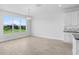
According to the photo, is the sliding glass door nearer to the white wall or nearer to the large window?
the large window

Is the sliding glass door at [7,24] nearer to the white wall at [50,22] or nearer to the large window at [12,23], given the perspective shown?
the large window at [12,23]

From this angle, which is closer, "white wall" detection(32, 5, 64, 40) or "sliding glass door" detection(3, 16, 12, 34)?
"white wall" detection(32, 5, 64, 40)

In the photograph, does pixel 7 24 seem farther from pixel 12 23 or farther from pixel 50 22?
pixel 50 22

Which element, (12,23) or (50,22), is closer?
(50,22)

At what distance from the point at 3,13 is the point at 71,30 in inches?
131

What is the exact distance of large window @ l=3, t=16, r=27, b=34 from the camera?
15.3 ft

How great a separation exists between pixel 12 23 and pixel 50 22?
2037 millimetres

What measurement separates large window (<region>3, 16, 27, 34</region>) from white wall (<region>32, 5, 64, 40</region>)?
887 millimetres

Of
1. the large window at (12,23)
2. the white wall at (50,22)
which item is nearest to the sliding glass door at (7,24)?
the large window at (12,23)

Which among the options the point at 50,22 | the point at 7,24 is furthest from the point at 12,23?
the point at 50,22

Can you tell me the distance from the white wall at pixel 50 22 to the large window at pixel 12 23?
89 centimetres

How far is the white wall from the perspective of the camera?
13.7ft

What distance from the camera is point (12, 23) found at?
4.89m

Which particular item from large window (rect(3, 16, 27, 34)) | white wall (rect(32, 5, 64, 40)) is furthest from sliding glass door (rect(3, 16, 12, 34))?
white wall (rect(32, 5, 64, 40))
